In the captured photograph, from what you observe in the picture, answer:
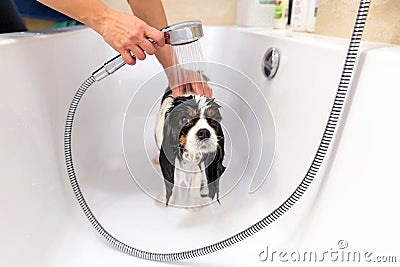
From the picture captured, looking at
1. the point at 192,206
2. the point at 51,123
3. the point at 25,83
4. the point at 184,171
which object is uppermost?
the point at 25,83

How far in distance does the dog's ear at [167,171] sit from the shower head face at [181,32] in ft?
0.95

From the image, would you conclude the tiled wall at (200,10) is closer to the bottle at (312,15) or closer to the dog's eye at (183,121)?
the bottle at (312,15)

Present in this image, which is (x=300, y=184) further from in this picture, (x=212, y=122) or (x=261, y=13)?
(x=261, y=13)

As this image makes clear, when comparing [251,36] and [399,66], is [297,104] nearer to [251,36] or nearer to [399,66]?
[399,66]

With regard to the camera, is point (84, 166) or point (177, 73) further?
point (84, 166)

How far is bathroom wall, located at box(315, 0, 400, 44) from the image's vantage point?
655mm

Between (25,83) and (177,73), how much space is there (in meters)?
0.35

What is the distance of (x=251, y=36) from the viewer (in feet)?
3.76

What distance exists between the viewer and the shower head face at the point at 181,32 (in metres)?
0.59

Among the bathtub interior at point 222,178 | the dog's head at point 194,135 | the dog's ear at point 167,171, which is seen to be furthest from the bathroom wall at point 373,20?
the dog's ear at point 167,171

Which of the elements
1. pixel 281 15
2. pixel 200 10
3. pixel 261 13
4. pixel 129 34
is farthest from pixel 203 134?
pixel 200 10

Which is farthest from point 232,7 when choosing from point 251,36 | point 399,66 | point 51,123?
point 399,66

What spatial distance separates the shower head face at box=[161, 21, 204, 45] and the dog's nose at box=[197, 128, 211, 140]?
8.0 inches

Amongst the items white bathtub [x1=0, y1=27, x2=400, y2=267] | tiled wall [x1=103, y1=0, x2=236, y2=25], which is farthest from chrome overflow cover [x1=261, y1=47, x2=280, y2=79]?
tiled wall [x1=103, y1=0, x2=236, y2=25]
